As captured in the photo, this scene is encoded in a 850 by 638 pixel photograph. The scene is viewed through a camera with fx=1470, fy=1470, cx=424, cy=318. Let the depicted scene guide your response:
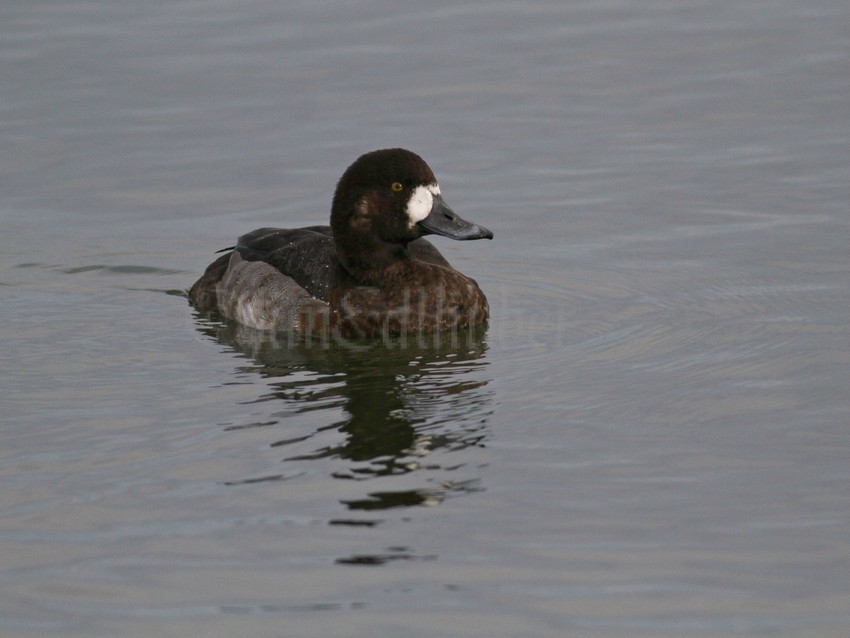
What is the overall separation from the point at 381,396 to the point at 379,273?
4.76ft

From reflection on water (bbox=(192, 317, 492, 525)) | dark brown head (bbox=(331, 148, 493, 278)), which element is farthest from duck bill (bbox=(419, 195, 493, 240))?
reflection on water (bbox=(192, 317, 492, 525))

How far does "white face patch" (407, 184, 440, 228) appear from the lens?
8008mm

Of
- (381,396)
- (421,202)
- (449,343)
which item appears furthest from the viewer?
(421,202)

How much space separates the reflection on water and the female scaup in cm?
11

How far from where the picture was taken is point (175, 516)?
5273 mm

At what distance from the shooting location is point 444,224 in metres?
8.06

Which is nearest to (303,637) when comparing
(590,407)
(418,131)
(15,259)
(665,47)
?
(590,407)

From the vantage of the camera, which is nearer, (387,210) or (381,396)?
(381,396)

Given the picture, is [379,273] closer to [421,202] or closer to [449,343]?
[421,202]

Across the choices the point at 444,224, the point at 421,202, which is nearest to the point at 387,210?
the point at 421,202

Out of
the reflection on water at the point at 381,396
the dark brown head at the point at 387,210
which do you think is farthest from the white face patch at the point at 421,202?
the reflection on water at the point at 381,396

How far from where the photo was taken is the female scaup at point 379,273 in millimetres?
7930

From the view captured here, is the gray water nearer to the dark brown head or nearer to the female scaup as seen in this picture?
the female scaup

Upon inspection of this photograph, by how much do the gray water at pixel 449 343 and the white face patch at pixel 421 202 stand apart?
0.75 meters
